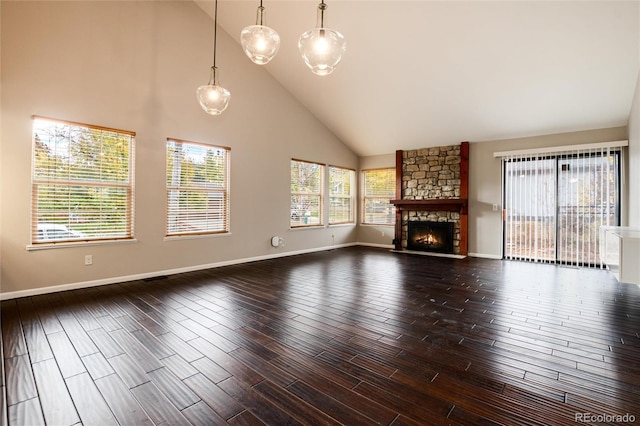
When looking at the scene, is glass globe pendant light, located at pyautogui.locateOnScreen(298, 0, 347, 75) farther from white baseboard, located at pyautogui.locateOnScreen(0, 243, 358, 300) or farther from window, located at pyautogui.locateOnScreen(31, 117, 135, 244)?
white baseboard, located at pyautogui.locateOnScreen(0, 243, 358, 300)

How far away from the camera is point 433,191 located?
7.61 meters

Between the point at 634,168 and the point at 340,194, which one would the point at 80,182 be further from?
the point at 634,168

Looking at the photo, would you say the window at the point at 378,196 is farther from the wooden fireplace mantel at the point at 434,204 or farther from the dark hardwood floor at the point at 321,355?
the dark hardwood floor at the point at 321,355

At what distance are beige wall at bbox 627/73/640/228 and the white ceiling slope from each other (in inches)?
18.1

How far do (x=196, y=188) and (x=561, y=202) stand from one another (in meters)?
6.89

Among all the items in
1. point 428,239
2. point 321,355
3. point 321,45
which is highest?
point 321,45

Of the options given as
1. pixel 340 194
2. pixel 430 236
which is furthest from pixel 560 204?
pixel 340 194

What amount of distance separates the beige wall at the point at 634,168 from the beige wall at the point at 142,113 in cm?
577

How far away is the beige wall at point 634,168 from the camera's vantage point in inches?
171

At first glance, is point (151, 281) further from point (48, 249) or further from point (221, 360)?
point (221, 360)

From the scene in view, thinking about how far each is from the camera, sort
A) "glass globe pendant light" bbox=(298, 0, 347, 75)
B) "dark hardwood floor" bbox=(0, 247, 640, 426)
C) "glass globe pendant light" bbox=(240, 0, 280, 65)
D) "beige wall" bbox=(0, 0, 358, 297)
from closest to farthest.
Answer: "dark hardwood floor" bbox=(0, 247, 640, 426) < "glass globe pendant light" bbox=(298, 0, 347, 75) < "glass globe pendant light" bbox=(240, 0, 280, 65) < "beige wall" bbox=(0, 0, 358, 297)

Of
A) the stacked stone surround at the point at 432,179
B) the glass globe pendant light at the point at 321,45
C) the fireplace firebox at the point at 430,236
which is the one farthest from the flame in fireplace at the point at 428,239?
the glass globe pendant light at the point at 321,45

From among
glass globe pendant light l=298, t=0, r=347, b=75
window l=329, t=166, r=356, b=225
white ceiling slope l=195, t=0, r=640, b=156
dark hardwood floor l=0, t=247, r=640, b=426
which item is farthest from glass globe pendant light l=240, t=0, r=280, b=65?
window l=329, t=166, r=356, b=225

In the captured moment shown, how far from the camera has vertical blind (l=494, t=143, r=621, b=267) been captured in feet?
A: 18.5
